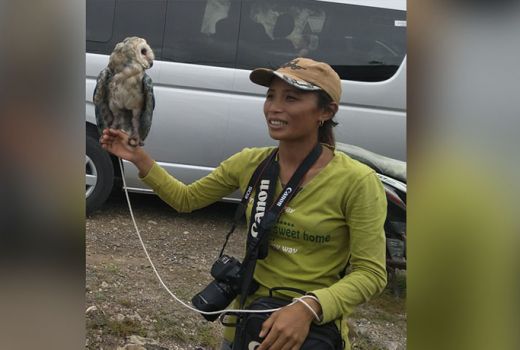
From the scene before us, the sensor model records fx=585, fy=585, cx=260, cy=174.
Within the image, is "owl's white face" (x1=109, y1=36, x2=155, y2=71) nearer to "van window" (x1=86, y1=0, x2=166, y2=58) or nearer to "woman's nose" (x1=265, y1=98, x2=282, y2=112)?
"woman's nose" (x1=265, y1=98, x2=282, y2=112)

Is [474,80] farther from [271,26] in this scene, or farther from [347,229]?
[271,26]

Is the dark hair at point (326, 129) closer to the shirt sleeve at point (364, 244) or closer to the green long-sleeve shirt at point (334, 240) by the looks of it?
the green long-sleeve shirt at point (334, 240)

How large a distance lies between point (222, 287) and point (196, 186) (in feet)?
1.12

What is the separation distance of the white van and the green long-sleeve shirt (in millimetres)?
2638

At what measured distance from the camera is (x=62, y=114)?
1.20 meters

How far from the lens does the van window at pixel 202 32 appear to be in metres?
4.20

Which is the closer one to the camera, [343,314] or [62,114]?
[62,114]

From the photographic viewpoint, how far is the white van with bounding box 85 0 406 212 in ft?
13.6

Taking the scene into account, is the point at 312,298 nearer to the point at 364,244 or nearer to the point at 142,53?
the point at 364,244

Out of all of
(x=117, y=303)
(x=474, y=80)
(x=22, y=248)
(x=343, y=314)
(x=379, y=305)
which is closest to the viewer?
(x=474, y=80)

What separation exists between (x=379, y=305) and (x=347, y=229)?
2.37 metres

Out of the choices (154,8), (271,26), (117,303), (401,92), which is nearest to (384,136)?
(401,92)

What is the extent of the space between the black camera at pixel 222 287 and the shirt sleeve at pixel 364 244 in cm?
27

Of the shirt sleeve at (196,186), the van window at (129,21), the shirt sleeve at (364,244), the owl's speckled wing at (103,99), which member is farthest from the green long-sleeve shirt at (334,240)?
the van window at (129,21)
